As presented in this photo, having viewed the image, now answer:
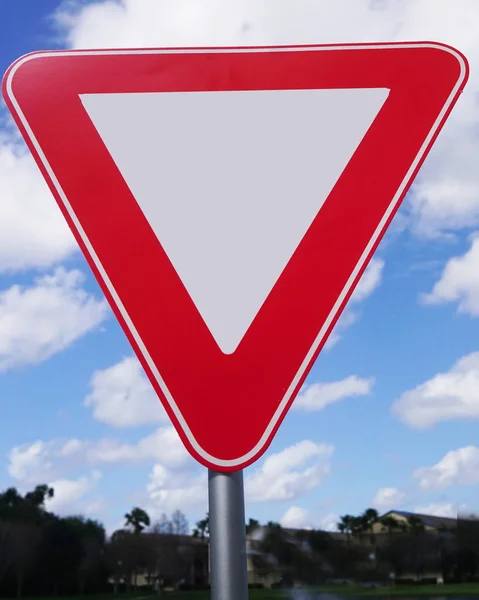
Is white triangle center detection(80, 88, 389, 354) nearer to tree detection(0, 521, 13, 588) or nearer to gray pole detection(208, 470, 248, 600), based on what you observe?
gray pole detection(208, 470, 248, 600)

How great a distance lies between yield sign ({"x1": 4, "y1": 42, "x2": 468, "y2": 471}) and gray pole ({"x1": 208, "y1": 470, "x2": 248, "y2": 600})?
2 centimetres

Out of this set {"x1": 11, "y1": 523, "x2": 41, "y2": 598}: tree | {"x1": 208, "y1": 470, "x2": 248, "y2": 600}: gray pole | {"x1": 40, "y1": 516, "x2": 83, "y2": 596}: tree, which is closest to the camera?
{"x1": 208, "y1": 470, "x2": 248, "y2": 600}: gray pole

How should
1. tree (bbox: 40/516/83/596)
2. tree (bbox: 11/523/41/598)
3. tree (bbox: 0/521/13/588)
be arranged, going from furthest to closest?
tree (bbox: 11/523/41/598)
tree (bbox: 0/521/13/588)
tree (bbox: 40/516/83/596)

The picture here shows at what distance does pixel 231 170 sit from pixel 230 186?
0.08 ft

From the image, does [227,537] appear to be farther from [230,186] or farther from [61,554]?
[61,554]

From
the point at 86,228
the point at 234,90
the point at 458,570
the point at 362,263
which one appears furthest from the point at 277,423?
the point at 458,570

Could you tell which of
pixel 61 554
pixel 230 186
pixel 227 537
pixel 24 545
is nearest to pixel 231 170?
pixel 230 186

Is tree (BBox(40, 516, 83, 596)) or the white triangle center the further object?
tree (BBox(40, 516, 83, 596))

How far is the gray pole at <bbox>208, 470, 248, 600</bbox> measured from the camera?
69 centimetres

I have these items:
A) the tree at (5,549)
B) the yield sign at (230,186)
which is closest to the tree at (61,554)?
the tree at (5,549)

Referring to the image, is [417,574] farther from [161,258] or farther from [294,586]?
[161,258]

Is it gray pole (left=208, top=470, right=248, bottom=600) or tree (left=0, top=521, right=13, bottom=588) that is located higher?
tree (left=0, top=521, right=13, bottom=588)

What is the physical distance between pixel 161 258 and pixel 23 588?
44893mm

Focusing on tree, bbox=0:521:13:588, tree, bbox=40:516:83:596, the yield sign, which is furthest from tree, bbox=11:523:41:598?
the yield sign
